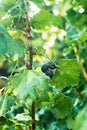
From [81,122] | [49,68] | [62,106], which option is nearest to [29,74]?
[49,68]

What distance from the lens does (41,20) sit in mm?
1597

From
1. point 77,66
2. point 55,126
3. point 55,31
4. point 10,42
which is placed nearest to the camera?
point 10,42

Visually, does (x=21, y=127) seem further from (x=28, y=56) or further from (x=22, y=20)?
(x=22, y=20)

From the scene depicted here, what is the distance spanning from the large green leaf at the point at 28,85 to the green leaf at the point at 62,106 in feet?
0.59

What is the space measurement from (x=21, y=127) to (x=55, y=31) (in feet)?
2.50

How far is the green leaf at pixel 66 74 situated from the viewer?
1429mm

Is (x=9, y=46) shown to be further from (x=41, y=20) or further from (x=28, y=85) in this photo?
(x=41, y=20)

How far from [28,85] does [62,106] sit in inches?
12.1

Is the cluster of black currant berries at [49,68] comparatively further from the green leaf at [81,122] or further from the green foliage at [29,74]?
the green leaf at [81,122]

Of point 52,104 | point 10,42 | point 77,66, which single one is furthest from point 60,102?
point 10,42

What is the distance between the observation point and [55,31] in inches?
84.5

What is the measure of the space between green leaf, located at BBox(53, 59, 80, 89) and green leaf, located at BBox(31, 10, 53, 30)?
0.23 m

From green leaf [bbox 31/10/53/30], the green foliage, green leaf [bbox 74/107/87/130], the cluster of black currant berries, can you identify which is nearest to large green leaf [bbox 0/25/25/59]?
the green foliage

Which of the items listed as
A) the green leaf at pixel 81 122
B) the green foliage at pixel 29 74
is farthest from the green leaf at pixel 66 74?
the green leaf at pixel 81 122
